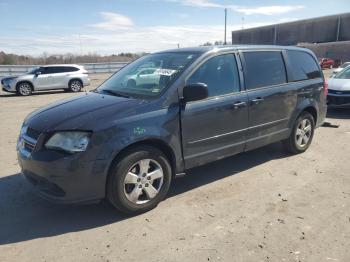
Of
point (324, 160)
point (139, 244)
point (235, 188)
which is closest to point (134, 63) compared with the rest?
point (235, 188)

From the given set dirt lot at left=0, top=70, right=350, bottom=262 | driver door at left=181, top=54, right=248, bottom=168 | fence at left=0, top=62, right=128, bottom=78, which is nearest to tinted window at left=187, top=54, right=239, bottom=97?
driver door at left=181, top=54, right=248, bottom=168

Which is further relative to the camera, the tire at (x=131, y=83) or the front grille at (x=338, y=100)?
the front grille at (x=338, y=100)

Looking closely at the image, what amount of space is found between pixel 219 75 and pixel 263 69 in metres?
1.01

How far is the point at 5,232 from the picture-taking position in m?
3.68

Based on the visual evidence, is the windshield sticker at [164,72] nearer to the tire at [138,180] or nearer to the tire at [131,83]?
the tire at [131,83]

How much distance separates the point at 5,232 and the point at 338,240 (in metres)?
3.37

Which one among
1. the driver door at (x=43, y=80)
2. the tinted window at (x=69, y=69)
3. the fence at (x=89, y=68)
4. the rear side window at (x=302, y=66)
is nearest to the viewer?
the rear side window at (x=302, y=66)

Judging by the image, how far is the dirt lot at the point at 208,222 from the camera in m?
3.28

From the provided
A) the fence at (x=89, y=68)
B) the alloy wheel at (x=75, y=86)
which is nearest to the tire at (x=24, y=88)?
the alloy wheel at (x=75, y=86)

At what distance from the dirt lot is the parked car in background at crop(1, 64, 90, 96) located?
13.4 m

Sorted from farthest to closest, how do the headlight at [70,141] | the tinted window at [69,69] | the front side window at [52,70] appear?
1. the tinted window at [69,69]
2. the front side window at [52,70]
3. the headlight at [70,141]

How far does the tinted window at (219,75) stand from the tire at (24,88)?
15215mm

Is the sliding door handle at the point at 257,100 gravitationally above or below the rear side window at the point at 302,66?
below

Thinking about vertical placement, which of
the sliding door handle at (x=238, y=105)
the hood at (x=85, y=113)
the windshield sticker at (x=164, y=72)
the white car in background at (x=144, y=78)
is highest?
the windshield sticker at (x=164, y=72)
